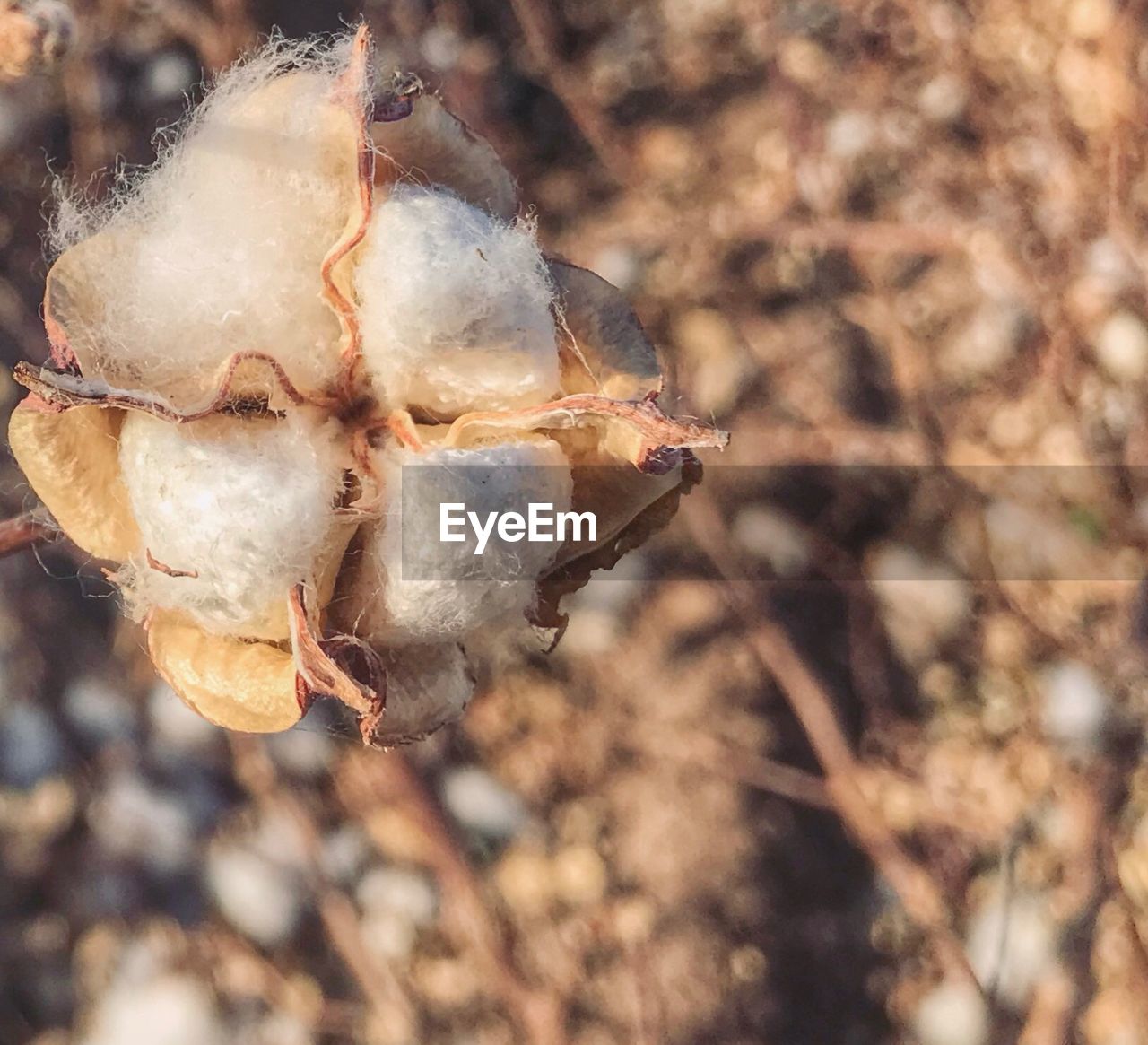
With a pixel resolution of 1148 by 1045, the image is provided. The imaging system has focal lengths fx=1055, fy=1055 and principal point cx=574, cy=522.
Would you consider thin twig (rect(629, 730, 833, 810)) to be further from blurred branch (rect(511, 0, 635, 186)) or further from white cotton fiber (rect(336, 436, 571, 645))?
blurred branch (rect(511, 0, 635, 186))

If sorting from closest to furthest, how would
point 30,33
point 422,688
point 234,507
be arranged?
point 234,507 < point 422,688 < point 30,33

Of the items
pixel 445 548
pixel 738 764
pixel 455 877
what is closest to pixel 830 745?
pixel 738 764

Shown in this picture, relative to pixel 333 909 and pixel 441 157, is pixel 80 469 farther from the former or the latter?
pixel 333 909

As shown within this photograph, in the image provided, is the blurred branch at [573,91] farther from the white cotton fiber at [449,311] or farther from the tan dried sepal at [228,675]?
the tan dried sepal at [228,675]

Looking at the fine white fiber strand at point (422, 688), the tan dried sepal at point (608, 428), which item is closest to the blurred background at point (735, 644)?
the fine white fiber strand at point (422, 688)

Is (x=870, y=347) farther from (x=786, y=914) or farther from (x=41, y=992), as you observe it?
(x=41, y=992)

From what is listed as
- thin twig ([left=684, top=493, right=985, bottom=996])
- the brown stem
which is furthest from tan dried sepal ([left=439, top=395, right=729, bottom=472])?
thin twig ([left=684, top=493, right=985, bottom=996])
